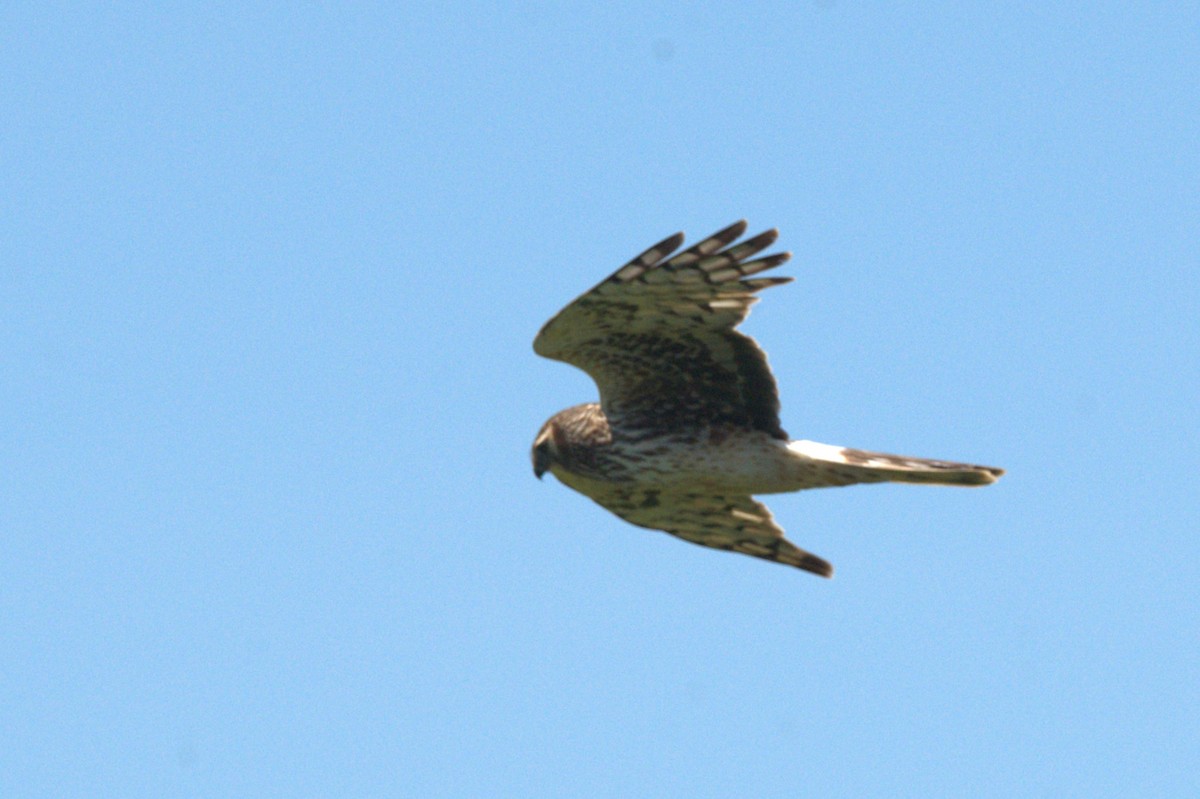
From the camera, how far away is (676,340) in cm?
927

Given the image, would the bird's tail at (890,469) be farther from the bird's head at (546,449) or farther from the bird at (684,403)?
the bird's head at (546,449)

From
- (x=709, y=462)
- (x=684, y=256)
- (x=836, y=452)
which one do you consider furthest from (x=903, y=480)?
(x=684, y=256)

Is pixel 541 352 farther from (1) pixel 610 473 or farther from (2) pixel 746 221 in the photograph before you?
(2) pixel 746 221

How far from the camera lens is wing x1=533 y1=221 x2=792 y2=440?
8844mm

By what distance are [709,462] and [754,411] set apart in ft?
1.15

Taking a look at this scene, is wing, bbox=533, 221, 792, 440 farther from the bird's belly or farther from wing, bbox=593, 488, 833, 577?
wing, bbox=593, 488, 833, 577

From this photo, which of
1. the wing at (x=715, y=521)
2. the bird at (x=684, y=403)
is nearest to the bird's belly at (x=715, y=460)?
the bird at (x=684, y=403)

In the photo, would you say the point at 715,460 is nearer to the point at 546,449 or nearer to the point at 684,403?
the point at 684,403

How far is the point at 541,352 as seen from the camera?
30.8ft

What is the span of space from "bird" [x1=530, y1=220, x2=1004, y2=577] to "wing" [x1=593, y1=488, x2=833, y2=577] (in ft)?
0.17

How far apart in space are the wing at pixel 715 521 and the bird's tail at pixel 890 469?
88 cm

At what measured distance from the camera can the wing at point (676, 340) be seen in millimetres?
8844

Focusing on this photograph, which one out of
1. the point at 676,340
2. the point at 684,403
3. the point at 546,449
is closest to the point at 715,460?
the point at 684,403

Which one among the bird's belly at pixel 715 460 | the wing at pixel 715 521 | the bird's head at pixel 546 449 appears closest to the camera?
the bird's belly at pixel 715 460
